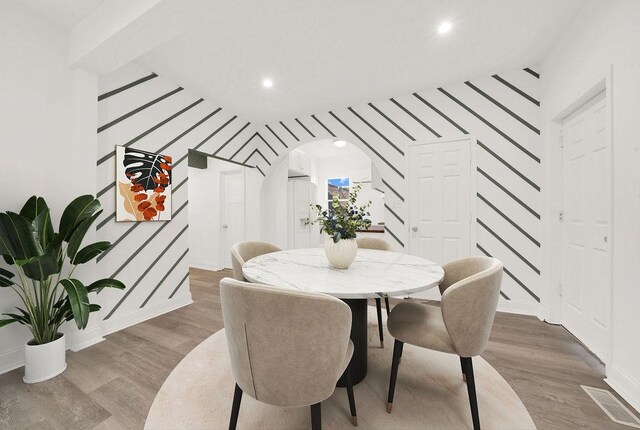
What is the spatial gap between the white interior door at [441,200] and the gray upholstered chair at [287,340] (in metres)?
2.62

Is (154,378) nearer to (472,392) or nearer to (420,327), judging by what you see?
(420,327)

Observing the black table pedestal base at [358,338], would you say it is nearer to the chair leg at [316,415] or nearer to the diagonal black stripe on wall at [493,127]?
the chair leg at [316,415]

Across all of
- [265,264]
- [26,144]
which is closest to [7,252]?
[26,144]

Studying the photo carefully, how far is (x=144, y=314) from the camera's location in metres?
2.82

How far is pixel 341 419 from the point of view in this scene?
4.67 feet

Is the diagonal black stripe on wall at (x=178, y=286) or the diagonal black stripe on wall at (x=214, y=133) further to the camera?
the diagonal black stripe on wall at (x=214, y=133)

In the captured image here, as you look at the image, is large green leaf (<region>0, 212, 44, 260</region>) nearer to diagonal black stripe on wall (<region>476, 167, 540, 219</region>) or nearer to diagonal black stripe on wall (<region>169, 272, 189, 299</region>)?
diagonal black stripe on wall (<region>169, 272, 189, 299</region>)

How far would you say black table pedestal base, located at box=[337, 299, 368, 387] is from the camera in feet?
5.53

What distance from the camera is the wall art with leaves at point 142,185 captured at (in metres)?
2.63

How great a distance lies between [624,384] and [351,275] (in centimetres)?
185

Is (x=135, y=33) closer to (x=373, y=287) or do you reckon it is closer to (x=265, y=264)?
(x=265, y=264)

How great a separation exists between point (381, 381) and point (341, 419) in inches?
17.0

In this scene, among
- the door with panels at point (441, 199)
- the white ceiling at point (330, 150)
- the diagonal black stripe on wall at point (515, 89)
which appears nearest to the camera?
the diagonal black stripe on wall at point (515, 89)

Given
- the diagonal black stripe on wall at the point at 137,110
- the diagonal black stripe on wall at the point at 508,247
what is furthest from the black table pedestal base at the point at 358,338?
the diagonal black stripe on wall at the point at 137,110
